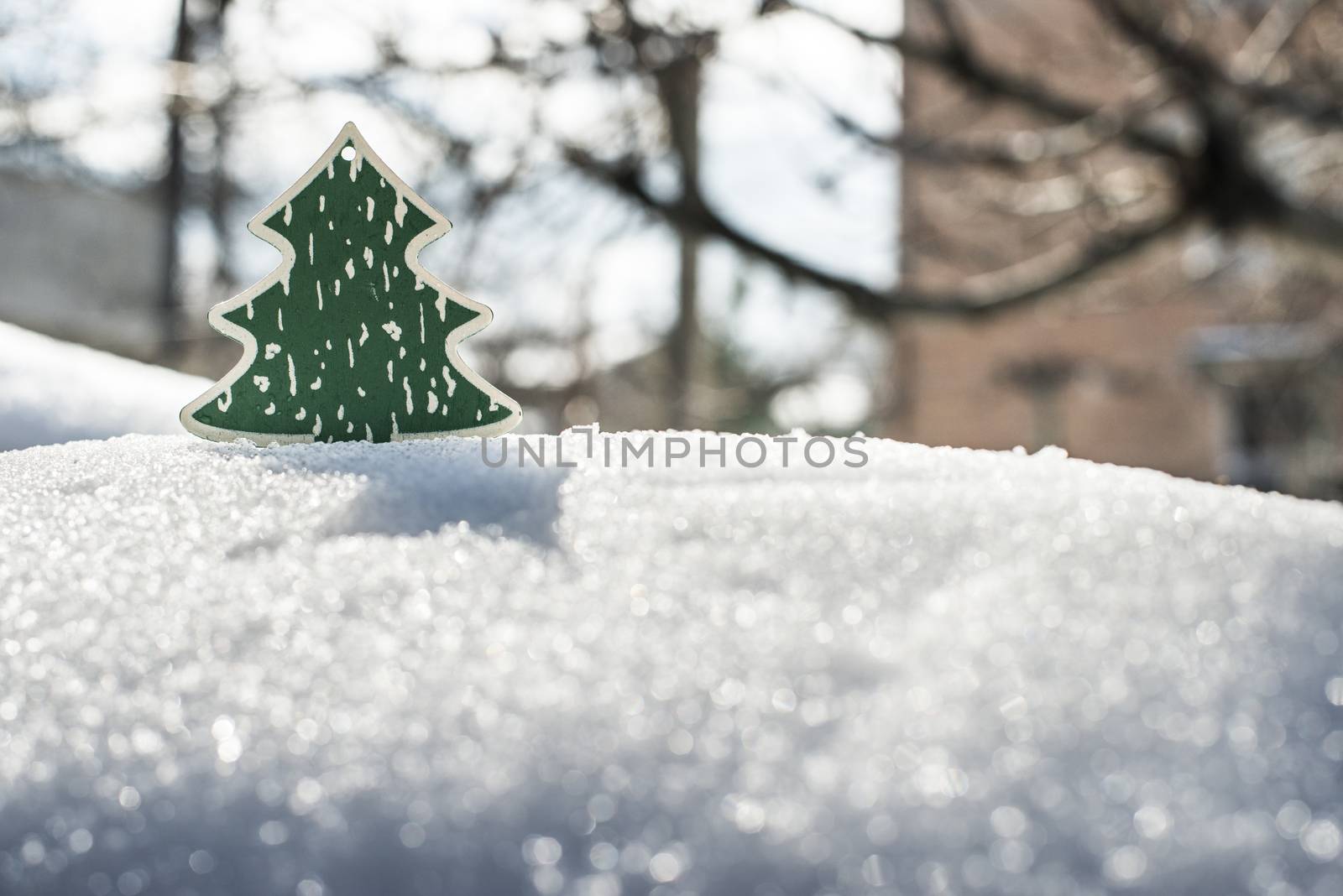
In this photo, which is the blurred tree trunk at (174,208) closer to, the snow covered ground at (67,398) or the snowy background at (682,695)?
the snow covered ground at (67,398)

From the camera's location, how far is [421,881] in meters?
0.43

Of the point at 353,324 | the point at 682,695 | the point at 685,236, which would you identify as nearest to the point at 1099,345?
the point at 685,236

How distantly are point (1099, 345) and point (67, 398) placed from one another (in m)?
11.0

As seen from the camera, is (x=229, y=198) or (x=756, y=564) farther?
(x=229, y=198)

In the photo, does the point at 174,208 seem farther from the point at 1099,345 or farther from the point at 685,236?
the point at 1099,345

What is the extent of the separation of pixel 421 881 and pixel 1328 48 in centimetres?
444

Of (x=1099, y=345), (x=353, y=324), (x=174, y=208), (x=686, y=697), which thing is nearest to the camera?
(x=686, y=697)

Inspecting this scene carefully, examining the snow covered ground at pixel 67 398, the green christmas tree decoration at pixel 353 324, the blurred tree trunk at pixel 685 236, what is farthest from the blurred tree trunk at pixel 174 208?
the green christmas tree decoration at pixel 353 324

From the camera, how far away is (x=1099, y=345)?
10922mm

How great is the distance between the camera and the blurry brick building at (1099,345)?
493cm

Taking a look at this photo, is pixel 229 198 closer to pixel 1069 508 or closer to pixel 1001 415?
pixel 1069 508

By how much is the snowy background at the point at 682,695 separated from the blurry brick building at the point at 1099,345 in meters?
3.88

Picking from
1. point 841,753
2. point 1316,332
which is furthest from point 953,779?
point 1316,332

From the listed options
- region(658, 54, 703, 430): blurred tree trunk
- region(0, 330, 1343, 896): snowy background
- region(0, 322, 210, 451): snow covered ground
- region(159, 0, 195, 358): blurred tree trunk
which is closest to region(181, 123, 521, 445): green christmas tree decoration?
region(0, 322, 210, 451): snow covered ground
